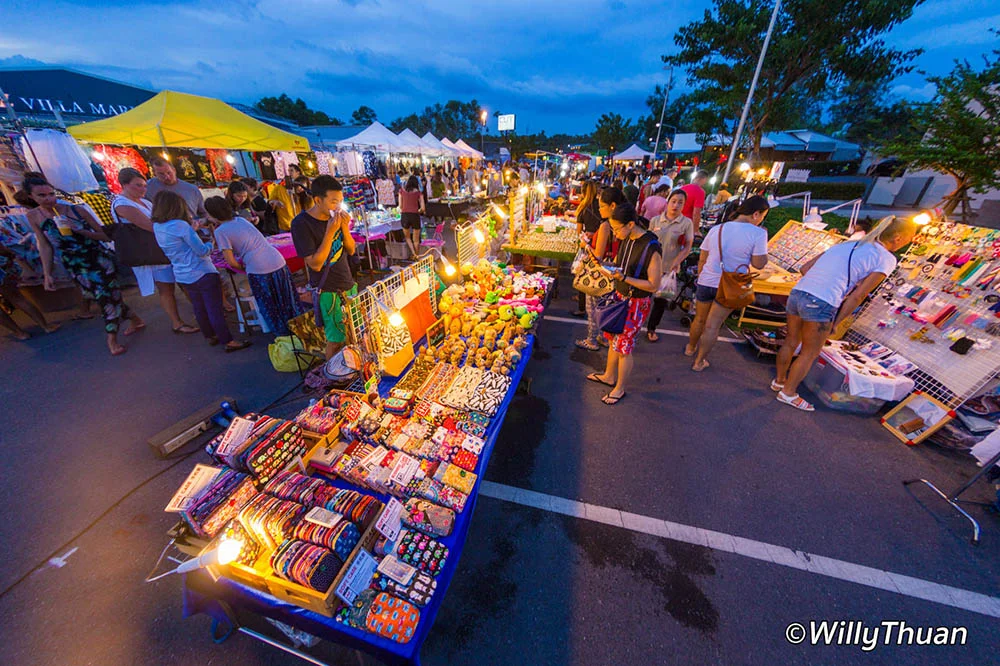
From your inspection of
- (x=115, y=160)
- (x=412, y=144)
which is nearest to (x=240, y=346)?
(x=115, y=160)

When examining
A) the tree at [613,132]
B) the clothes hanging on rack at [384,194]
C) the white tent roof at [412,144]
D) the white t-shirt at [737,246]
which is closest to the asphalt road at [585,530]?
the white t-shirt at [737,246]

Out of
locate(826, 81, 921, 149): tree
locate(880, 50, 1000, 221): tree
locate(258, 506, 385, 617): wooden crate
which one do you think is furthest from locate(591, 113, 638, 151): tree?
locate(258, 506, 385, 617): wooden crate

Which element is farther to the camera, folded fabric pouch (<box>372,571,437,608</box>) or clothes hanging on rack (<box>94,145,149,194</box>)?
clothes hanging on rack (<box>94,145,149,194</box>)

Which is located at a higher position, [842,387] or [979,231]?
[979,231]

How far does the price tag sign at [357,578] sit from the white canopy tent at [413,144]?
53.9 feet

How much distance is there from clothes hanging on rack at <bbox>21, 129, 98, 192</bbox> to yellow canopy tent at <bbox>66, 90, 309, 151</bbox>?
41cm

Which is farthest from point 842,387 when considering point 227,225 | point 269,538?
point 227,225

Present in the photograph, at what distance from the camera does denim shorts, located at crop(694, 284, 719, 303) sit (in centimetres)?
439

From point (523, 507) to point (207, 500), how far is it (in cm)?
217

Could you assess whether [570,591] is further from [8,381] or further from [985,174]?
[985,174]

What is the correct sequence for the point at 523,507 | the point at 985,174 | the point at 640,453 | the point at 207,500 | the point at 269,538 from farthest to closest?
1. the point at 985,174
2. the point at 640,453
3. the point at 523,507
4. the point at 207,500
5. the point at 269,538

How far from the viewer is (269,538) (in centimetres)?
166

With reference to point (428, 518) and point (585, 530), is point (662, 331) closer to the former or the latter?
point (585, 530)

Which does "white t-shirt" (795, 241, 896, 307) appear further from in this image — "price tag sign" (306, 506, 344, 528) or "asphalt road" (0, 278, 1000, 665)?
"price tag sign" (306, 506, 344, 528)
